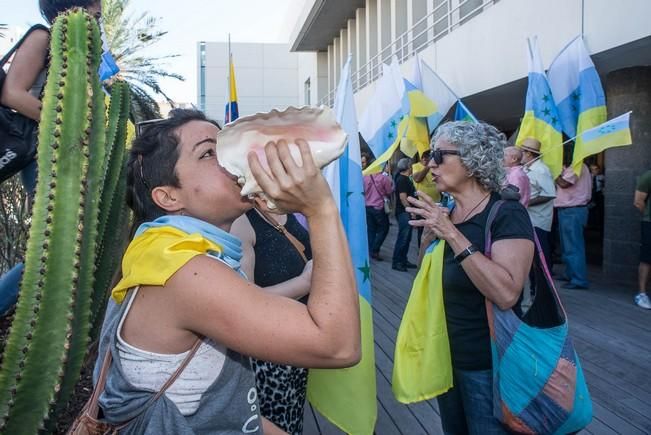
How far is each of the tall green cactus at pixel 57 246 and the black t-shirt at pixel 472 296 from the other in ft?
4.88

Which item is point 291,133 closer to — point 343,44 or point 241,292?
point 241,292

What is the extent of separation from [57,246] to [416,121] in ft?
16.6

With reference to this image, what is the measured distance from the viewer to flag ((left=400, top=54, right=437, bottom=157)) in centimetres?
612

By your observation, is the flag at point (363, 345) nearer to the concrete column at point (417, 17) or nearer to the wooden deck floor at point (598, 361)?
the wooden deck floor at point (598, 361)

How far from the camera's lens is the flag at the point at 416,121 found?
612 cm

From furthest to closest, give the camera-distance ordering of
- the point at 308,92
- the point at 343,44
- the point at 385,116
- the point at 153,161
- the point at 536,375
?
the point at 308,92, the point at 343,44, the point at 385,116, the point at 536,375, the point at 153,161

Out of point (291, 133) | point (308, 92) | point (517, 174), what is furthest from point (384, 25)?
point (291, 133)

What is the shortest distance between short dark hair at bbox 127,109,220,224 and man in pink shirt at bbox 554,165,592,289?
649 cm

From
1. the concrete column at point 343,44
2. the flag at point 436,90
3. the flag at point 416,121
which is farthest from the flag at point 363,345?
the concrete column at point 343,44

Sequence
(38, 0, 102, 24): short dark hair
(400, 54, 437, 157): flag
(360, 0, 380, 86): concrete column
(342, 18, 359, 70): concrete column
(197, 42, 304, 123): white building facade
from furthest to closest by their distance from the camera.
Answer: (197, 42, 304, 123): white building facade, (342, 18, 359, 70): concrete column, (360, 0, 380, 86): concrete column, (400, 54, 437, 157): flag, (38, 0, 102, 24): short dark hair

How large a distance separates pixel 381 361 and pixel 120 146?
2.87 m

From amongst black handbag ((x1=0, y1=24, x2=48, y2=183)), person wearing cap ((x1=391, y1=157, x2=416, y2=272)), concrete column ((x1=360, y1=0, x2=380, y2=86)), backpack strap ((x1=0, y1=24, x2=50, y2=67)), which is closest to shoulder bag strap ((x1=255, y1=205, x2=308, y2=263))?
black handbag ((x1=0, y1=24, x2=48, y2=183))

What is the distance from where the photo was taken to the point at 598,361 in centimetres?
444

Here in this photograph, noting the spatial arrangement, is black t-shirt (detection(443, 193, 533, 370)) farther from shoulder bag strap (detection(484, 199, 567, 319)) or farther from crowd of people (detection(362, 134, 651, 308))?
crowd of people (detection(362, 134, 651, 308))
